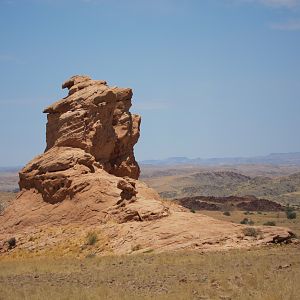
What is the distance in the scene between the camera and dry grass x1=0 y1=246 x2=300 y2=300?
1145 centimetres

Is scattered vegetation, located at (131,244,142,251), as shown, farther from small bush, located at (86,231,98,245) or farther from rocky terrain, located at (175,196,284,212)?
rocky terrain, located at (175,196,284,212)

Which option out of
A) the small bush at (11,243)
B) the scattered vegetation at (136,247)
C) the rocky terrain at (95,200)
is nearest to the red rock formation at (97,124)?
the rocky terrain at (95,200)

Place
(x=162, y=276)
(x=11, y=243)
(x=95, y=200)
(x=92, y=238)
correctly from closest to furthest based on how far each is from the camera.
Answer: (x=162, y=276) < (x=92, y=238) < (x=11, y=243) < (x=95, y=200)

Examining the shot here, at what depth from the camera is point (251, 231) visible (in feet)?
64.7

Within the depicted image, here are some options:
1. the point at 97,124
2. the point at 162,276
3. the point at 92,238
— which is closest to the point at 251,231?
the point at 92,238

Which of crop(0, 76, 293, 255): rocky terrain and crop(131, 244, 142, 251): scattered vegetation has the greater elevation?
crop(0, 76, 293, 255): rocky terrain

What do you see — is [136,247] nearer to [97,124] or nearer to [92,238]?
[92,238]

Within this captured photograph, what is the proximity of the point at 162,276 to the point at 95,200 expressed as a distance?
350 inches

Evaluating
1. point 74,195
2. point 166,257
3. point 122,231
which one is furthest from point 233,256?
point 74,195

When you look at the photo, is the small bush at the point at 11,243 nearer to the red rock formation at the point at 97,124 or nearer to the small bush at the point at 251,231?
the red rock formation at the point at 97,124

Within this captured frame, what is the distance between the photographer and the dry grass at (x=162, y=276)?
11.4 m

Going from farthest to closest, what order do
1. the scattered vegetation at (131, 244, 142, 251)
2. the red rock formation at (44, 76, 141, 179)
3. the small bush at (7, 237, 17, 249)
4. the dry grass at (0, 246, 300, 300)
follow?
the red rock formation at (44, 76, 141, 179) < the small bush at (7, 237, 17, 249) < the scattered vegetation at (131, 244, 142, 251) < the dry grass at (0, 246, 300, 300)

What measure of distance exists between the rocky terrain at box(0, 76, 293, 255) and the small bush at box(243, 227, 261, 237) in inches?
2.9

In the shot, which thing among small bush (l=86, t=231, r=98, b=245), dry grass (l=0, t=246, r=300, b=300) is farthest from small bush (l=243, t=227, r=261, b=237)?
small bush (l=86, t=231, r=98, b=245)
